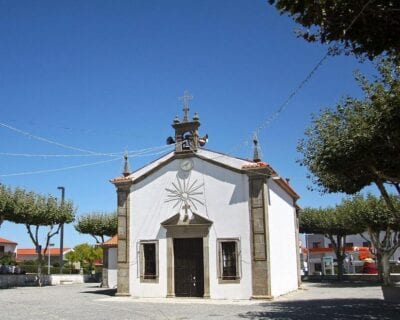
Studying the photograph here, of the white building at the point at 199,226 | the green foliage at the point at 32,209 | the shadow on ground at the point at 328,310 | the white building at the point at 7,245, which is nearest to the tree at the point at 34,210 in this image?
the green foliage at the point at 32,209

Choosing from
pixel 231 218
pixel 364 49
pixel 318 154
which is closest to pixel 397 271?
pixel 231 218

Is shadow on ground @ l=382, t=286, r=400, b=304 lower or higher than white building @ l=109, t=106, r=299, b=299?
lower

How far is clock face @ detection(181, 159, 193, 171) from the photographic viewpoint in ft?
72.8

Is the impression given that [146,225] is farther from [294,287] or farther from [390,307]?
[390,307]

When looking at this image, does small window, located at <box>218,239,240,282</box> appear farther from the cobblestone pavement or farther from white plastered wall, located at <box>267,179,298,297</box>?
white plastered wall, located at <box>267,179,298,297</box>

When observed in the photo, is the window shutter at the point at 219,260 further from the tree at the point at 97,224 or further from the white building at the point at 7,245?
the white building at the point at 7,245

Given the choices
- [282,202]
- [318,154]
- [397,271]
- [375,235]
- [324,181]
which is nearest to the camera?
[318,154]

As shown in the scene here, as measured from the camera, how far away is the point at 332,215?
39844mm

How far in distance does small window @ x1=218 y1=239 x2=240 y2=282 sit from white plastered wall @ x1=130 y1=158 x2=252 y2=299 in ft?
0.72

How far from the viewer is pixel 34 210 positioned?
105 feet

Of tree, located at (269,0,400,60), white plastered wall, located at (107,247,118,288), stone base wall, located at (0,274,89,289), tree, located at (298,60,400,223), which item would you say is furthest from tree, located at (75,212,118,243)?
tree, located at (269,0,400,60)

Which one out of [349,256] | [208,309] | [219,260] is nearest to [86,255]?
[349,256]

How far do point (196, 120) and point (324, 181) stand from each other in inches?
284

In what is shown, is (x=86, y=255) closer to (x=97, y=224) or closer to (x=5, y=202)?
(x=97, y=224)
